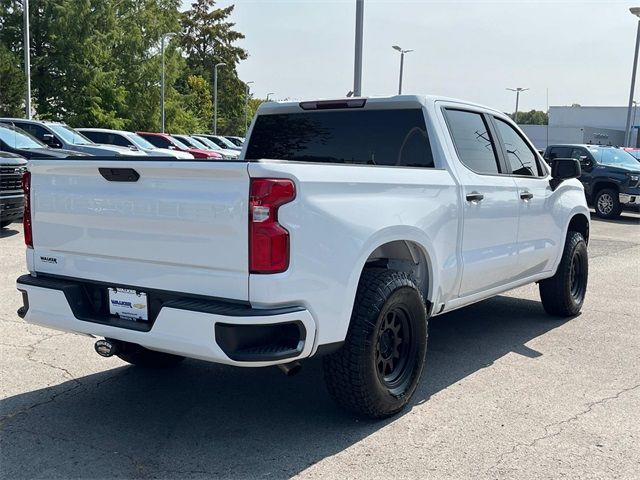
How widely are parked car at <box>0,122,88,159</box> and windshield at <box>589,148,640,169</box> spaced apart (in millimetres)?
12998

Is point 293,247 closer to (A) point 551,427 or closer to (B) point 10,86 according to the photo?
(A) point 551,427

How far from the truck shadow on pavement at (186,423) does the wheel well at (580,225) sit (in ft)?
6.75

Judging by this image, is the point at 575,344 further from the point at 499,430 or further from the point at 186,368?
the point at 186,368

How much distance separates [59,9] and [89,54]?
2.58 metres

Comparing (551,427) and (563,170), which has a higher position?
(563,170)

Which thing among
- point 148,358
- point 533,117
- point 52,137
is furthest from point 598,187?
point 533,117

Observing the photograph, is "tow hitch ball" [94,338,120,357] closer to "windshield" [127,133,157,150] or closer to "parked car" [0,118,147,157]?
"parked car" [0,118,147,157]

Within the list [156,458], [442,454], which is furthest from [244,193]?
[442,454]

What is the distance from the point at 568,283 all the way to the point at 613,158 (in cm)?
1304

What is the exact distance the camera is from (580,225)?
6957 millimetres

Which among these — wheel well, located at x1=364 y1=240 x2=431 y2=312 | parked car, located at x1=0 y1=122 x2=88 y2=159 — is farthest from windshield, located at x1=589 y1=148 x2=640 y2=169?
wheel well, located at x1=364 y1=240 x2=431 y2=312

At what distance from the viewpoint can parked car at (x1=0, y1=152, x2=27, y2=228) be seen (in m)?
10.4

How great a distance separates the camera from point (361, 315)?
380 cm

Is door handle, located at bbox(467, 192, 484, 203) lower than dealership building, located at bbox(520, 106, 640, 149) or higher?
lower
